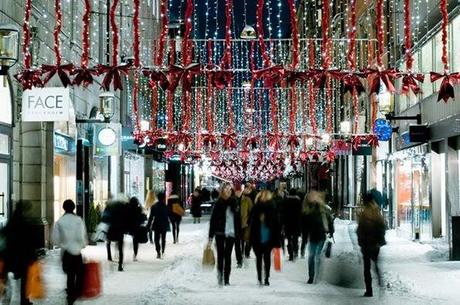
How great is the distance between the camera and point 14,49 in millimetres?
17219

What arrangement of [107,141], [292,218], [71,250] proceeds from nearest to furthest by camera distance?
[71,250]
[292,218]
[107,141]

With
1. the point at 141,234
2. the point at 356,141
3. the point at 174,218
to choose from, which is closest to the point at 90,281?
the point at 141,234

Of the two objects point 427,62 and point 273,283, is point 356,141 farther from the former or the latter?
point 273,283

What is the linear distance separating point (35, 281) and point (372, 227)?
606 centimetres

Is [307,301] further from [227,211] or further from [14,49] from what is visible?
[14,49]

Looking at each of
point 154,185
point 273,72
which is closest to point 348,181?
point 154,185

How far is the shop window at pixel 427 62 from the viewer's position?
2898 cm

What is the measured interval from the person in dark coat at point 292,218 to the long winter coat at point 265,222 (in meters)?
5.21

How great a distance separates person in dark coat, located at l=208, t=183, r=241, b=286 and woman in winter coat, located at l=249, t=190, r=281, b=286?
418 millimetres

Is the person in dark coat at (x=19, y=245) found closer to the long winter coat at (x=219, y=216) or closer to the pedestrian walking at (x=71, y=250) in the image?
the pedestrian walking at (x=71, y=250)

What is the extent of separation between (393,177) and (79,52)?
13.9m

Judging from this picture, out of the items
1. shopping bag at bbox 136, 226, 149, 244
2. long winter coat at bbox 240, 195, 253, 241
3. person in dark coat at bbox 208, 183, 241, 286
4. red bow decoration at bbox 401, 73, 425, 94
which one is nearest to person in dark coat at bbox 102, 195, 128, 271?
shopping bag at bbox 136, 226, 149, 244

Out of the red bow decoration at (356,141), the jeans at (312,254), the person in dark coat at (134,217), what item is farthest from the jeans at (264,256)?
the red bow decoration at (356,141)

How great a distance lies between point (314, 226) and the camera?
57.0ft
